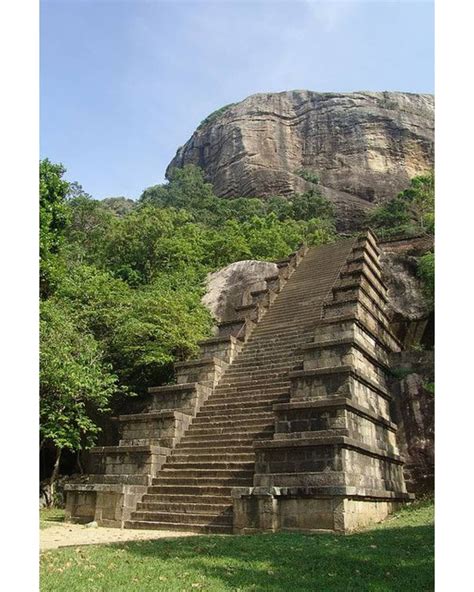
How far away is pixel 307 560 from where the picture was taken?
255 inches

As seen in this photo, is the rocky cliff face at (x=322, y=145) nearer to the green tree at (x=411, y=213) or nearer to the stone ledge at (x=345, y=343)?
the green tree at (x=411, y=213)

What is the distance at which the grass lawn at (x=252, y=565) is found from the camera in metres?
5.32

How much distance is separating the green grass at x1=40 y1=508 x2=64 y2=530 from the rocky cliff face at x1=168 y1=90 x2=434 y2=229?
44626mm

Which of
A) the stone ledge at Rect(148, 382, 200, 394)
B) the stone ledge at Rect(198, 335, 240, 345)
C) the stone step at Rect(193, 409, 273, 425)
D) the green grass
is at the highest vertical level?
the stone ledge at Rect(198, 335, 240, 345)

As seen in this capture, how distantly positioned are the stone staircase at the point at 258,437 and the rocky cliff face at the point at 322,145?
41.2m

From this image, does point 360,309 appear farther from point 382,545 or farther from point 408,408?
point 382,545

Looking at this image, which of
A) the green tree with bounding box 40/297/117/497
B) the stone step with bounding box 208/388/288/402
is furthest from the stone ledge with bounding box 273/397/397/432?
the green tree with bounding box 40/297/117/497

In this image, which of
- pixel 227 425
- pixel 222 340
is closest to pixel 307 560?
pixel 227 425

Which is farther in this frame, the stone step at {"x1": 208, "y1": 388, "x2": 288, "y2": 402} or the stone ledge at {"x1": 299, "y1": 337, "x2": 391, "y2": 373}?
the stone step at {"x1": 208, "y1": 388, "x2": 288, "y2": 402}

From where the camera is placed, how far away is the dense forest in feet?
46.3

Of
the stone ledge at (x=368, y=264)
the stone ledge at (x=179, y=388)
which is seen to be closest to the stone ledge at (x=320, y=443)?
the stone ledge at (x=179, y=388)

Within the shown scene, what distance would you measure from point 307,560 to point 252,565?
0.69m

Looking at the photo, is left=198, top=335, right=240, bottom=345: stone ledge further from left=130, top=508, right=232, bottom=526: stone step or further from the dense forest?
left=130, top=508, right=232, bottom=526: stone step

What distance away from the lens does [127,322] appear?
56.7ft
